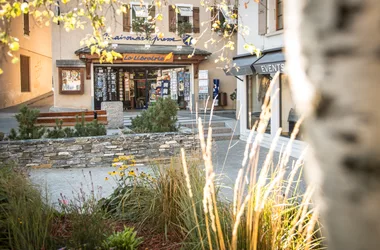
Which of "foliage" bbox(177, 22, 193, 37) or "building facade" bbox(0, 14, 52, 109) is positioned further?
"building facade" bbox(0, 14, 52, 109)

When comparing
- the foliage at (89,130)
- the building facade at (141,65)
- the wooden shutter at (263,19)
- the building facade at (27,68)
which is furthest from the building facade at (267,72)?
the building facade at (27,68)

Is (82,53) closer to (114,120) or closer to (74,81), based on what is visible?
(74,81)

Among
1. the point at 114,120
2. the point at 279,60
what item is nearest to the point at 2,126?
the point at 114,120

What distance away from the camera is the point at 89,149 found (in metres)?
8.72

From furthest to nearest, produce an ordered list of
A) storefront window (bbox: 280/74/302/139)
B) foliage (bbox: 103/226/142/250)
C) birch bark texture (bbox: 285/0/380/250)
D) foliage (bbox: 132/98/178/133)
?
storefront window (bbox: 280/74/302/139) < foliage (bbox: 132/98/178/133) < foliage (bbox: 103/226/142/250) < birch bark texture (bbox: 285/0/380/250)

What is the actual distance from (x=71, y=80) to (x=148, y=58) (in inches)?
141

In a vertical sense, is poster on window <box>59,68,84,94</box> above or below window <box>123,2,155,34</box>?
below

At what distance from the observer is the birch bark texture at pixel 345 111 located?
0.48 m

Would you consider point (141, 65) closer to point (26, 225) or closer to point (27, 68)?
point (27, 68)

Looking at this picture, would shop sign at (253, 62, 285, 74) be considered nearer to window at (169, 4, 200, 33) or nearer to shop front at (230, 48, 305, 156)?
shop front at (230, 48, 305, 156)

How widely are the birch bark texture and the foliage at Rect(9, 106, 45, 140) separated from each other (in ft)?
29.9

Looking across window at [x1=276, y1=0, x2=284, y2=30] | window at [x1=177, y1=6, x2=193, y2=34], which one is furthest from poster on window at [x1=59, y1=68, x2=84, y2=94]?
window at [x1=276, y1=0, x2=284, y2=30]

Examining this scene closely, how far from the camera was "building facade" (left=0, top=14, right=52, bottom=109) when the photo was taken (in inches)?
882

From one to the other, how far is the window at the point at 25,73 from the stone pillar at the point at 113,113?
1269 cm
